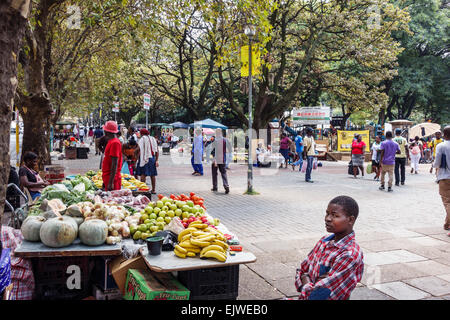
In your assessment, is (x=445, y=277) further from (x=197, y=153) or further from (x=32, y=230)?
(x=197, y=153)

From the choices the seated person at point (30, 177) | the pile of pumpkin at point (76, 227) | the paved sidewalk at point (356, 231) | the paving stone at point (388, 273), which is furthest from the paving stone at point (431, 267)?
the seated person at point (30, 177)

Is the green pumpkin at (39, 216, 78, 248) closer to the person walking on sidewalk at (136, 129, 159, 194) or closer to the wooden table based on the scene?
the wooden table

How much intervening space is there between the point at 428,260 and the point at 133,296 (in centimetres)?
430

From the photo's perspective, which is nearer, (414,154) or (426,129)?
(414,154)

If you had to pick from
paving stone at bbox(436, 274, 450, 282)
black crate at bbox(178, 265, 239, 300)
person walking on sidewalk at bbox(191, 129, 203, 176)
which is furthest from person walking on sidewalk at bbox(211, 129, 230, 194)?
black crate at bbox(178, 265, 239, 300)

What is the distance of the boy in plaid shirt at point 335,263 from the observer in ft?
8.57

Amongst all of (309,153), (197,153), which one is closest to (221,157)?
(309,153)

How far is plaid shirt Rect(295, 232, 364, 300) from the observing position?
2607 mm

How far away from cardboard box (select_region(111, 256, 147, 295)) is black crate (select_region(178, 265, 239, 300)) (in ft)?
1.67

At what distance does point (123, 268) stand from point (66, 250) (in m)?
0.61

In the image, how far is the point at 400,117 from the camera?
35156mm

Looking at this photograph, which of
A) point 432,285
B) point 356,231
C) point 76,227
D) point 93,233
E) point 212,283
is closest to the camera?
point 212,283

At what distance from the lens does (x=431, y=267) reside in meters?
5.22

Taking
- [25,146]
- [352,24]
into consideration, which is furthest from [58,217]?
[352,24]
